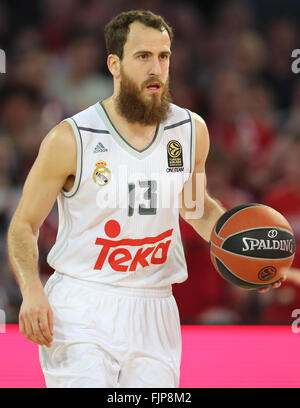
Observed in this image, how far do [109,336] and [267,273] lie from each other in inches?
28.8

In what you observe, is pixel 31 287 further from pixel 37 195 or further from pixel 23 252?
pixel 37 195

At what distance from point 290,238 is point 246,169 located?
10.9 ft

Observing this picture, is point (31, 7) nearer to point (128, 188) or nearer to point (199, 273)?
point (199, 273)

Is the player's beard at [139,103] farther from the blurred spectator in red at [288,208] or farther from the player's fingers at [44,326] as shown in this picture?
the blurred spectator in red at [288,208]

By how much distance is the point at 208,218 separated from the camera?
12.0 ft

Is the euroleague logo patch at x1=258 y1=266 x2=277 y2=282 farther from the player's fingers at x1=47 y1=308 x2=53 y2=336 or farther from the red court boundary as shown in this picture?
the player's fingers at x1=47 y1=308 x2=53 y2=336

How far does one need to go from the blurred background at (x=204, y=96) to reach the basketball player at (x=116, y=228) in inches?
92.1

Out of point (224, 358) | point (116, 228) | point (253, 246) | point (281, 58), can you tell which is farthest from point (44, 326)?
point (281, 58)

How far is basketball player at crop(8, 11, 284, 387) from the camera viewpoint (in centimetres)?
324

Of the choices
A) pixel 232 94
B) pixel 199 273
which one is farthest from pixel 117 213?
pixel 232 94

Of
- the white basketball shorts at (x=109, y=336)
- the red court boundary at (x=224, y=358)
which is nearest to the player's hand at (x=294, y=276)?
the red court boundary at (x=224, y=358)

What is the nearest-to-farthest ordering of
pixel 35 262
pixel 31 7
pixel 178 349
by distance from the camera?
pixel 35 262
pixel 178 349
pixel 31 7

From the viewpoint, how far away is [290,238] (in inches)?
134

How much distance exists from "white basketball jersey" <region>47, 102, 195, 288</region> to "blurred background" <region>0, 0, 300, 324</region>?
2357mm
